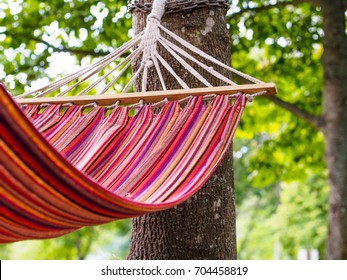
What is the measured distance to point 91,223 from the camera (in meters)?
1.81

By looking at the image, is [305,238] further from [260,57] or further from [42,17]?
[42,17]

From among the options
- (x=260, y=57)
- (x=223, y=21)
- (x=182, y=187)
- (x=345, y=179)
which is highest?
(x=260, y=57)

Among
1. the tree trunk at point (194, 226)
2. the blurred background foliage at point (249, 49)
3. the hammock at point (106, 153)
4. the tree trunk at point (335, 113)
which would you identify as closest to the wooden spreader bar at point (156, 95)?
the hammock at point (106, 153)

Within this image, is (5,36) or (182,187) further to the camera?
(5,36)

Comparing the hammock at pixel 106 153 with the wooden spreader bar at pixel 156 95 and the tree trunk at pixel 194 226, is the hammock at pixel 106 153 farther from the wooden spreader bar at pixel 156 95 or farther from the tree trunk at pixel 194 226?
the tree trunk at pixel 194 226

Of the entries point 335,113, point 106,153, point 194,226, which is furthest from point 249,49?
point 106,153

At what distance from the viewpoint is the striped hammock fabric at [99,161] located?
1.58 metres

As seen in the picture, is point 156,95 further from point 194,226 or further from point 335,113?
point 335,113

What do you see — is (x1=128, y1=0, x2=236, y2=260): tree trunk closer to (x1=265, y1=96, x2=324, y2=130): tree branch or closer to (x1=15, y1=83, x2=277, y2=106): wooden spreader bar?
(x1=15, y1=83, x2=277, y2=106): wooden spreader bar

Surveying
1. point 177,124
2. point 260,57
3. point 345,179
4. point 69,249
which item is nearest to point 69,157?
point 177,124

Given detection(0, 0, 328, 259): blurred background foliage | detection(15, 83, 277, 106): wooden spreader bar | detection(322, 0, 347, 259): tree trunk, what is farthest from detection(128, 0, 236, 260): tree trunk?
detection(322, 0, 347, 259): tree trunk

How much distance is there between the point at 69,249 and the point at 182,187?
12.5m

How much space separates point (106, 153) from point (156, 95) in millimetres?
315

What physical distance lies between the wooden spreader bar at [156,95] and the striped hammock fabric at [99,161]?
31 millimetres
